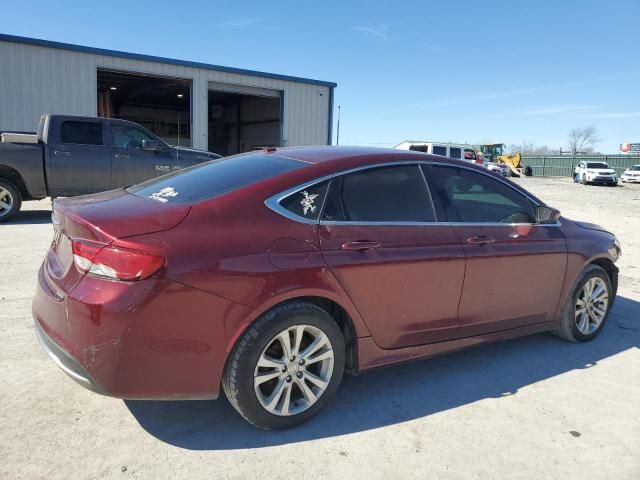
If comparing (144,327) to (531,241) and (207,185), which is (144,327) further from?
(531,241)

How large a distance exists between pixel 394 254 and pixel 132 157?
8779 mm

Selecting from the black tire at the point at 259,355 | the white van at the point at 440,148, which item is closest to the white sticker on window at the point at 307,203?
the black tire at the point at 259,355

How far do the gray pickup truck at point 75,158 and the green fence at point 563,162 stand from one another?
4774 cm

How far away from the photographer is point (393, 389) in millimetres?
3447

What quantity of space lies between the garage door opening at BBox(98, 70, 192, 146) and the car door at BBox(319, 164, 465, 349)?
20887mm

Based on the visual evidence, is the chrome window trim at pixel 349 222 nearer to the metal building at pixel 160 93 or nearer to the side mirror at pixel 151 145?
the side mirror at pixel 151 145

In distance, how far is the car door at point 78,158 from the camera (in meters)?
9.80

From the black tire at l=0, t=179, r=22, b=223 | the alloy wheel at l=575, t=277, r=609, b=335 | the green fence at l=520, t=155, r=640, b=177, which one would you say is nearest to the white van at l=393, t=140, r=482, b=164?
the black tire at l=0, t=179, r=22, b=223

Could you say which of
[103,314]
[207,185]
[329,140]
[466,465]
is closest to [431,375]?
[466,465]

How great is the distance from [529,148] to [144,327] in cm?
11268

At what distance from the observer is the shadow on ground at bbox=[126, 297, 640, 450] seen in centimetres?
284

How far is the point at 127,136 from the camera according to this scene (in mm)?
10625

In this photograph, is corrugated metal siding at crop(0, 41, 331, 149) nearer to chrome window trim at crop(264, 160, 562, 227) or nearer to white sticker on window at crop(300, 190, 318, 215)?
chrome window trim at crop(264, 160, 562, 227)

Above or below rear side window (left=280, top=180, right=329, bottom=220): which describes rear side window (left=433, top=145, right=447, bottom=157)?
above
